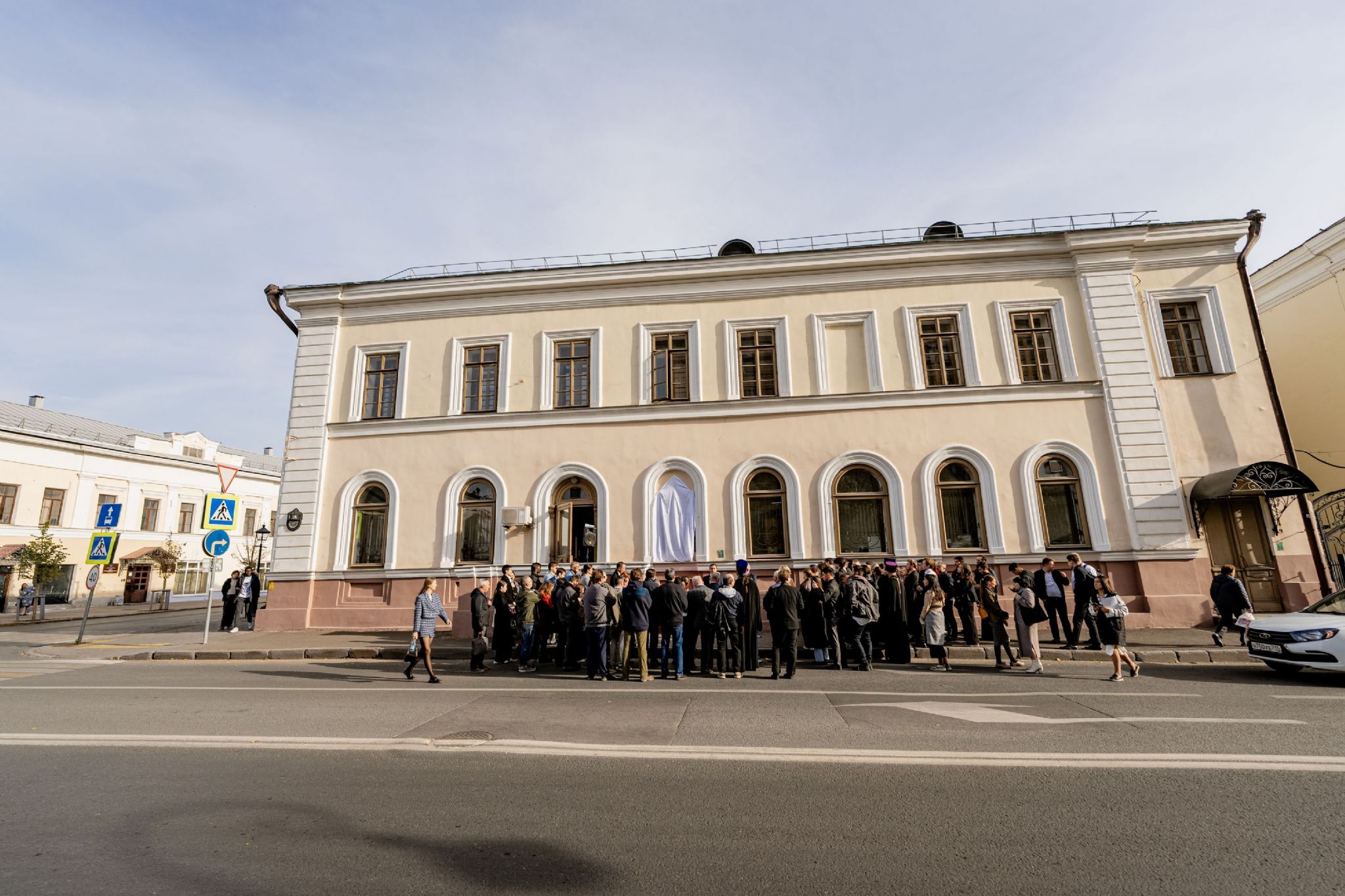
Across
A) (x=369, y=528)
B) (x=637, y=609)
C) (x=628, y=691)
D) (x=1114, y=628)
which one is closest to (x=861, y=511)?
(x=1114, y=628)

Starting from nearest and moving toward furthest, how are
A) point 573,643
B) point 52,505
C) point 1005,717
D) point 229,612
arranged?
point 1005,717 < point 573,643 < point 229,612 < point 52,505

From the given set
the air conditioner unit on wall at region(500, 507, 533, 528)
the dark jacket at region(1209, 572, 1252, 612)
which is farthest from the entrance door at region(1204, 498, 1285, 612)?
the air conditioner unit on wall at region(500, 507, 533, 528)

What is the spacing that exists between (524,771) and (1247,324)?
20039 millimetres

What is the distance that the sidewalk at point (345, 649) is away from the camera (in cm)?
1153

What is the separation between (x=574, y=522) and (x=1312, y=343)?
23.9 meters

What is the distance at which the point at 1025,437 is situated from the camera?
16.0 metres

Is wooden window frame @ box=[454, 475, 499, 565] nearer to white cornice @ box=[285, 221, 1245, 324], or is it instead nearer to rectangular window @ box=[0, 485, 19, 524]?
white cornice @ box=[285, 221, 1245, 324]

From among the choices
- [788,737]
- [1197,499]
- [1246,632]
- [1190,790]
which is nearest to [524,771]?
[788,737]

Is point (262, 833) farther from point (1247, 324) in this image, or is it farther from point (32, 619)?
point (32, 619)

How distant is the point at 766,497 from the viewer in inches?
648

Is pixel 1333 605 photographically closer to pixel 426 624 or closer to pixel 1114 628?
pixel 1114 628

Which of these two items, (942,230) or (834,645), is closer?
(834,645)

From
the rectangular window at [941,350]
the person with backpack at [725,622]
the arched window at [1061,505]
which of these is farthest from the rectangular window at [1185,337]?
the person with backpack at [725,622]

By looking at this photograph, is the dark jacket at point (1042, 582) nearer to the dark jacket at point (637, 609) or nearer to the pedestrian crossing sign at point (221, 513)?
the dark jacket at point (637, 609)
